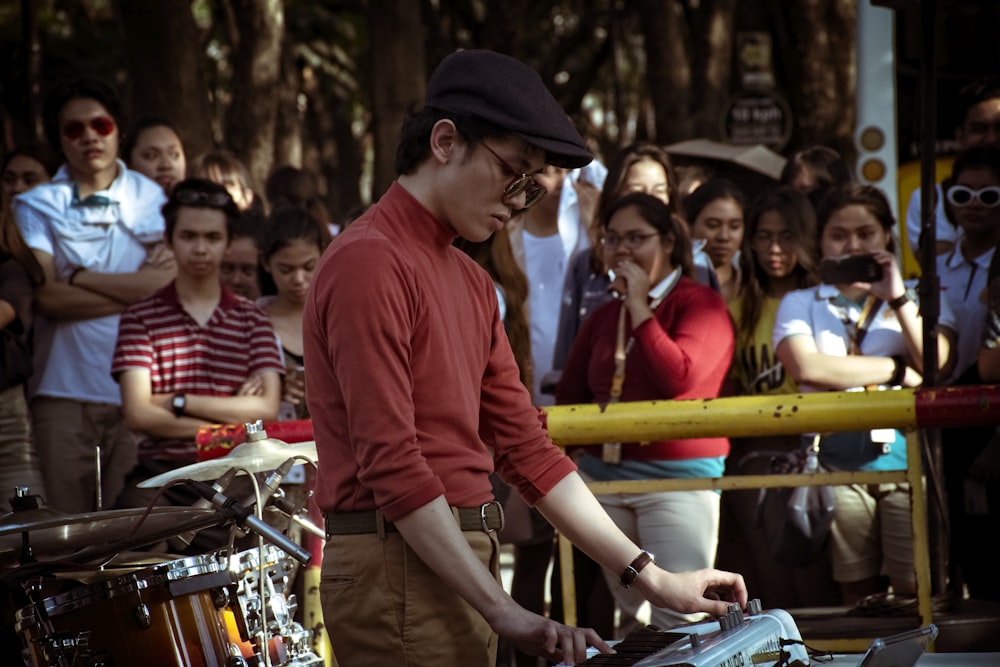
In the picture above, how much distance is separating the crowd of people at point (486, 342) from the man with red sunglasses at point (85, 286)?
1 cm

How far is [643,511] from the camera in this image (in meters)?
5.22

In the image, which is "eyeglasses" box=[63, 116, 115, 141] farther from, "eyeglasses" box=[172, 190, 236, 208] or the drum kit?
the drum kit

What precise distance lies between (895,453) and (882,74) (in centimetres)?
534

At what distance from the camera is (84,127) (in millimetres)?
6848

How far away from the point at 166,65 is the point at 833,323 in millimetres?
7235

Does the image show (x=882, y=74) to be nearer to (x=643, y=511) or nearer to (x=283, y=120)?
(x=643, y=511)

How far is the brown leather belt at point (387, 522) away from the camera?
120 inches

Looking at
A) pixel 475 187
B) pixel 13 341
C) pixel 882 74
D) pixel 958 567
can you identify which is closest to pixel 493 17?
pixel 882 74

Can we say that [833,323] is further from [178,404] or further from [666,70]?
[666,70]

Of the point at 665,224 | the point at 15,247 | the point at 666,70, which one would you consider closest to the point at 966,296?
the point at 665,224

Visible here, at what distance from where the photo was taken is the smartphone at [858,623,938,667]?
305cm

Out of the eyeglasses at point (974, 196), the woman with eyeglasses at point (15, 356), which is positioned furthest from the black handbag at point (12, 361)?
the eyeglasses at point (974, 196)

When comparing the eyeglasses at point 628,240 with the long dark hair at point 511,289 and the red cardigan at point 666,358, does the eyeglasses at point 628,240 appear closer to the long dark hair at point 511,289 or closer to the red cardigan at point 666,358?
the red cardigan at point 666,358

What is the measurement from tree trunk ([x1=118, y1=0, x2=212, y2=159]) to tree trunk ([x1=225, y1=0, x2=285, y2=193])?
1.58m
